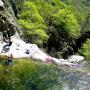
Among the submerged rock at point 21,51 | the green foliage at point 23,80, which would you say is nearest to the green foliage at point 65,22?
Result: the submerged rock at point 21,51

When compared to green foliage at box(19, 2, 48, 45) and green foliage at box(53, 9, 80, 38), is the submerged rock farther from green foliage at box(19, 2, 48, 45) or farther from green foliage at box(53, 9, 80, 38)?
green foliage at box(53, 9, 80, 38)

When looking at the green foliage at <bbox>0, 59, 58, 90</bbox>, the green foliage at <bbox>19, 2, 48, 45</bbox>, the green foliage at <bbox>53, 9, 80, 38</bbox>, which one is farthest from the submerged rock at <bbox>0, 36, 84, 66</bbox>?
the green foliage at <bbox>53, 9, 80, 38</bbox>

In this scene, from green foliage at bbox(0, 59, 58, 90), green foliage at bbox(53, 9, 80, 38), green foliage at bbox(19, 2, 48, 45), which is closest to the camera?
green foliage at bbox(0, 59, 58, 90)

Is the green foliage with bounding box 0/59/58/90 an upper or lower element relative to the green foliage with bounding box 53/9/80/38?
upper

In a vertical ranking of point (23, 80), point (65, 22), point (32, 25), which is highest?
point (23, 80)

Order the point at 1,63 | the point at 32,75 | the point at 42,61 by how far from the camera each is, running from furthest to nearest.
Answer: the point at 42,61 → the point at 1,63 → the point at 32,75

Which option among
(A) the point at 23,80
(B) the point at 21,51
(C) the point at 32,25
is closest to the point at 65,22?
(C) the point at 32,25

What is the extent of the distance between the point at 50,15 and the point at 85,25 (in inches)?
736

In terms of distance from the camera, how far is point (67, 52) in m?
110

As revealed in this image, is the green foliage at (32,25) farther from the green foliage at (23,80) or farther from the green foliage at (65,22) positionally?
the green foliage at (23,80)

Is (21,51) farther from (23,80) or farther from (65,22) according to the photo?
(65,22)

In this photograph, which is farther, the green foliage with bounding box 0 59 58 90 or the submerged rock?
the submerged rock

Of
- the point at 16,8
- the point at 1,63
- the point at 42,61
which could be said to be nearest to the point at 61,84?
the point at 1,63

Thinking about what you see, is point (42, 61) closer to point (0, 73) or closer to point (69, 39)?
point (0, 73)
